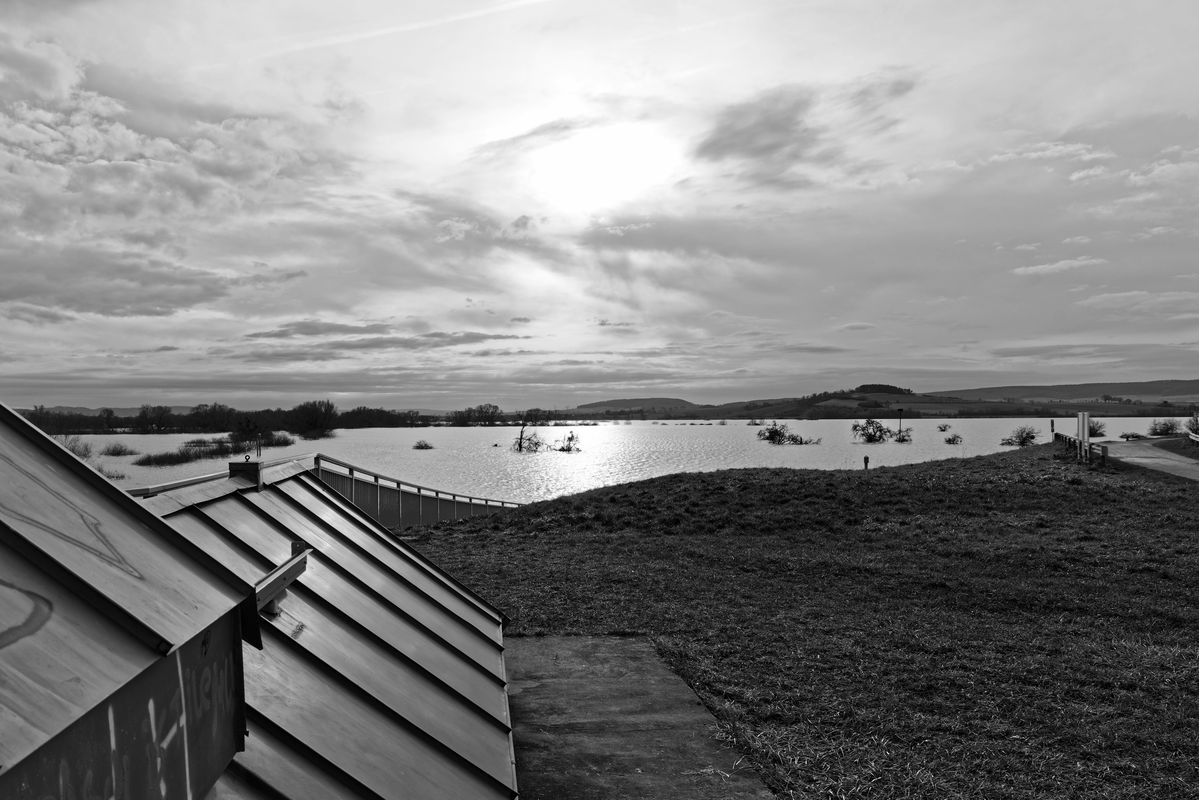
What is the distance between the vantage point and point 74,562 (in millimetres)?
1818

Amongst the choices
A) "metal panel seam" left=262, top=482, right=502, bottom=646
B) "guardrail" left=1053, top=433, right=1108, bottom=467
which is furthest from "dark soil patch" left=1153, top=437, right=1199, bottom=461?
"metal panel seam" left=262, top=482, right=502, bottom=646

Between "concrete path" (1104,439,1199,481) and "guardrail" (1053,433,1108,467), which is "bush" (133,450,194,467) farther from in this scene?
"concrete path" (1104,439,1199,481)

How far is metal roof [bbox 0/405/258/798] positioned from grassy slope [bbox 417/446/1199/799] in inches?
181

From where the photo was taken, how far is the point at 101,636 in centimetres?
170

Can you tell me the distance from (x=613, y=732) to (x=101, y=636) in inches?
215

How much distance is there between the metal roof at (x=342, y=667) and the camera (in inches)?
119

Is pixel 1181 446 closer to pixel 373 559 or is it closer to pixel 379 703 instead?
pixel 373 559

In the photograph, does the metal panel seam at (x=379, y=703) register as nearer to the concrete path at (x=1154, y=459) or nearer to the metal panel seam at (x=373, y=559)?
the metal panel seam at (x=373, y=559)

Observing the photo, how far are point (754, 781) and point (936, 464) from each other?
24174 mm

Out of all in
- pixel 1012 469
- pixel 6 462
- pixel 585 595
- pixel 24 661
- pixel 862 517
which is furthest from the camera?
pixel 1012 469

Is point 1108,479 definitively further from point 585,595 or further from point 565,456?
point 565,456

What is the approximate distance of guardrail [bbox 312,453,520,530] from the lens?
19553mm

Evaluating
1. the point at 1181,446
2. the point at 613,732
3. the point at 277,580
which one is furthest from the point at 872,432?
the point at 277,580

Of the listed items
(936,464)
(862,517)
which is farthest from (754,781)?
(936,464)
